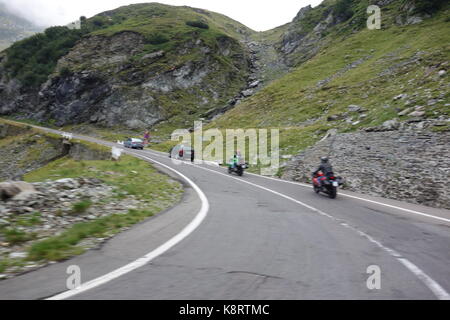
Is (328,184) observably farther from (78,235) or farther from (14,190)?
(14,190)

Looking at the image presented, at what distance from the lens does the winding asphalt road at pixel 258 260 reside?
333 cm

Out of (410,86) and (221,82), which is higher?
(221,82)

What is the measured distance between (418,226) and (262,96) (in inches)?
1717

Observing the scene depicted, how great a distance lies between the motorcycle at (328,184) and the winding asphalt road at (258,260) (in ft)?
11.6

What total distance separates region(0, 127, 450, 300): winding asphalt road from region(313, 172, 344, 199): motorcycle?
3532 millimetres

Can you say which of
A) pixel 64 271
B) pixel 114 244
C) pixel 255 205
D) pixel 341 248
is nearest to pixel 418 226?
pixel 341 248

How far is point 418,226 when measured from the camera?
715cm

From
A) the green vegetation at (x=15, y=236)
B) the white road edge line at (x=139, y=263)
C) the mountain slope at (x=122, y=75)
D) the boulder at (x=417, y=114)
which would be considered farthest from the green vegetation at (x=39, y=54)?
the white road edge line at (x=139, y=263)

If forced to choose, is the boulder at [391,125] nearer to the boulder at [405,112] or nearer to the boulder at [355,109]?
the boulder at [405,112]

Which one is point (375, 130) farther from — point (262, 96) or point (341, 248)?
point (262, 96)

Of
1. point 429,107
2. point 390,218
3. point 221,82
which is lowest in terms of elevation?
point 390,218

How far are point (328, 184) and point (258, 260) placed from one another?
828cm
